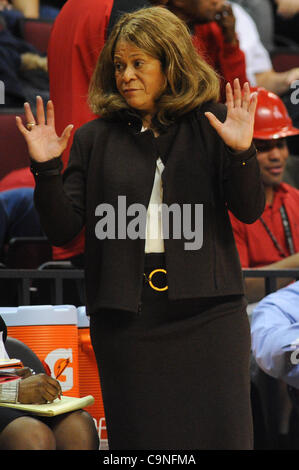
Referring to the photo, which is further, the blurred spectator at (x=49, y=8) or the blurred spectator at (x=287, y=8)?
the blurred spectator at (x=287, y=8)

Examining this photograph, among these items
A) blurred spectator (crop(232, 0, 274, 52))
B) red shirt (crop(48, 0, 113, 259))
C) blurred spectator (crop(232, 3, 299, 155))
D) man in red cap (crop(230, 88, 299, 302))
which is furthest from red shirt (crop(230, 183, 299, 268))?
blurred spectator (crop(232, 0, 274, 52))

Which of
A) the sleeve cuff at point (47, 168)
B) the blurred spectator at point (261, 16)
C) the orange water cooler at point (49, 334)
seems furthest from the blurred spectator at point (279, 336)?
the blurred spectator at point (261, 16)

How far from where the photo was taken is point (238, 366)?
204cm

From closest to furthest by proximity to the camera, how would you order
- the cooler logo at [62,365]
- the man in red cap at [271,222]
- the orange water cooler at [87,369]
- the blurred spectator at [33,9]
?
the cooler logo at [62,365]
the orange water cooler at [87,369]
the man in red cap at [271,222]
the blurred spectator at [33,9]

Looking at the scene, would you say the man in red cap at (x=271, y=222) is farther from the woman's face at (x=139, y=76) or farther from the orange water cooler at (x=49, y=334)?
the woman's face at (x=139, y=76)

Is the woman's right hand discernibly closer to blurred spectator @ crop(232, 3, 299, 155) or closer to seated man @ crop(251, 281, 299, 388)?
seated man @ crop(251, 281, 299, 388)

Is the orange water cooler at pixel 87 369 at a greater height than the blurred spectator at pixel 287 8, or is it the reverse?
the blurred spectator at pixel 287 8

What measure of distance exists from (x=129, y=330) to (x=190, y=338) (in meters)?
0.14

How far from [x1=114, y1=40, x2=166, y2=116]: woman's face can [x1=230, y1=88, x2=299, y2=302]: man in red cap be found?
62.8 inches

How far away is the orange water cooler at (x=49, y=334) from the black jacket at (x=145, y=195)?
675 mm

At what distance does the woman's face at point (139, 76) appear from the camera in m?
2.15

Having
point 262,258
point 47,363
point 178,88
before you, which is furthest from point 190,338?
point 262,258

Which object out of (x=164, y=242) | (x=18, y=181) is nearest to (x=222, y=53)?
(x=18, y=181)
